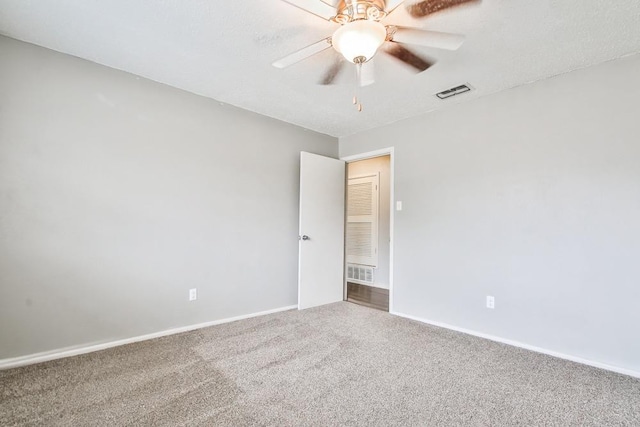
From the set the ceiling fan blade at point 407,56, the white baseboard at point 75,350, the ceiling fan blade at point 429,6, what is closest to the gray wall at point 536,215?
the ceiling fan blade at point 407,56

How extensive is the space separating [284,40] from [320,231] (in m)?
2.32

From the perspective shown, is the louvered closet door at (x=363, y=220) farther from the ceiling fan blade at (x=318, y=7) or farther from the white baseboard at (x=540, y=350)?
the ceiling fan blade at (x=318, y=7)

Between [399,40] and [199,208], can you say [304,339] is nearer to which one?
[199,208]

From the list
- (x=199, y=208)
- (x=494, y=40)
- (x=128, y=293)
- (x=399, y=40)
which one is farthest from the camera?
(x=199, y=208)

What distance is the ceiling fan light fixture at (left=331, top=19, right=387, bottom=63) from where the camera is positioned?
1470 mm

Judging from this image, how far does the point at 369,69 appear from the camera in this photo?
6.71 ft

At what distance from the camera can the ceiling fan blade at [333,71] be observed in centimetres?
190

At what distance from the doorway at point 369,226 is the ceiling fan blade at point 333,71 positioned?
2.71 metres

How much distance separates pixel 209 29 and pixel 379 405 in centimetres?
255

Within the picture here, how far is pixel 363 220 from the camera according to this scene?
5289 mm

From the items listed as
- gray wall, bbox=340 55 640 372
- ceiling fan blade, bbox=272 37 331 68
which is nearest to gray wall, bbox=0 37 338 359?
ceiling fan blade, bbox=272 37 331 68

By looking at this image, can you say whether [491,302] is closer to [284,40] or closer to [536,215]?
[536,215]

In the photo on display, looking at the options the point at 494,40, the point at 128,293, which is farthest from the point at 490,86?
the point at 128,293

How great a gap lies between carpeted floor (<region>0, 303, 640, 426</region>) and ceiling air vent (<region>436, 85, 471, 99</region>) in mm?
2301
